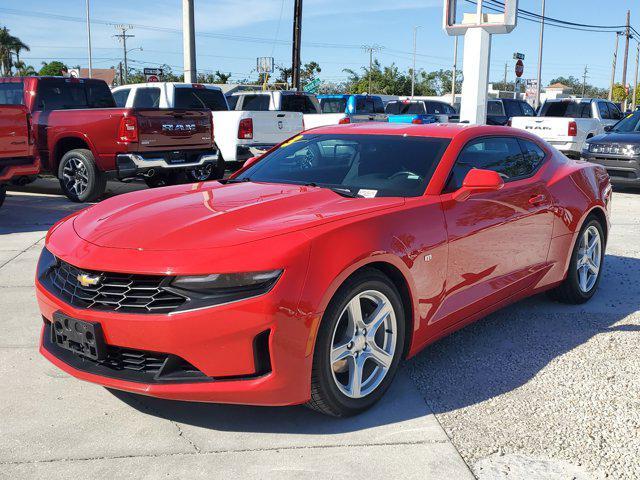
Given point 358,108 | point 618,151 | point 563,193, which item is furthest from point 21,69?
point 563,193

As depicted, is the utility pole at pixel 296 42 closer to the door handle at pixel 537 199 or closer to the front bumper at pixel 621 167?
the front bumper at pixel 621 167

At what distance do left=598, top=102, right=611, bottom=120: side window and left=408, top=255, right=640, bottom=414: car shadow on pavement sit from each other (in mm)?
14053

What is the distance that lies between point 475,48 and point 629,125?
3.74 meters

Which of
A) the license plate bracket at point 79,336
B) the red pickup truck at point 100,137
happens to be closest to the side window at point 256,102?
the red pickup truck at point 100,137

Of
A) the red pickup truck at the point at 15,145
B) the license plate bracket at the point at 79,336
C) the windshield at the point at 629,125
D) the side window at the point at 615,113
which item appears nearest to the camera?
the license plate bracket at the point at 79,336

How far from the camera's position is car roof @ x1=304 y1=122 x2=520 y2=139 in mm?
4559

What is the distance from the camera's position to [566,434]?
11.0ft

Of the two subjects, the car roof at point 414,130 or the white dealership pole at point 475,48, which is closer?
the car roof at point 414,130

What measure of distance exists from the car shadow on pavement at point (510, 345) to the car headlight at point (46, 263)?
2.15 metres

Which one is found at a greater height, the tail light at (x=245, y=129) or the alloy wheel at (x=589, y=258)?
the tail light at (x=245, y=129)

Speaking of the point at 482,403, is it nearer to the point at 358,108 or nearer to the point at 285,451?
the point at 285,451

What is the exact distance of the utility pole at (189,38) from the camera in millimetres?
17922

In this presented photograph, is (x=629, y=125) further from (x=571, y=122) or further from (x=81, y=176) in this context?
(x=81, y=176)

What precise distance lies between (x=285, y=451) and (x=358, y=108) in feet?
61.6
